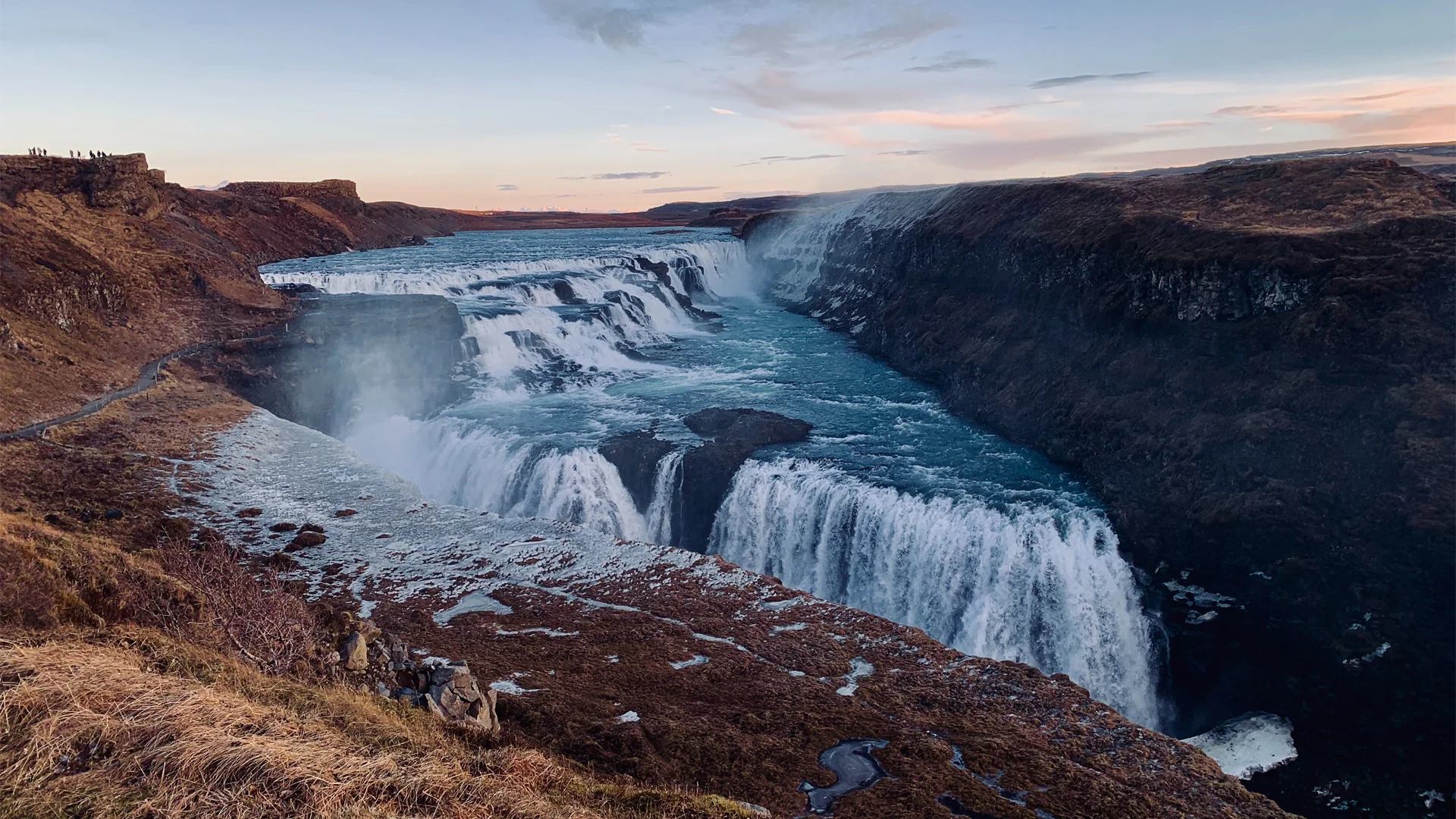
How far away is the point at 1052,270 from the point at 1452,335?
15.7 meters

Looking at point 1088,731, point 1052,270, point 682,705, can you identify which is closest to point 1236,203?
point 1052,270

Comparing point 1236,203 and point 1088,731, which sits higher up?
point 1236,203

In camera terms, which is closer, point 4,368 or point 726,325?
point 4,368

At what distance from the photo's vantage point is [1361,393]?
2208cm

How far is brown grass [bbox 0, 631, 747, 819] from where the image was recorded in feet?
21.3

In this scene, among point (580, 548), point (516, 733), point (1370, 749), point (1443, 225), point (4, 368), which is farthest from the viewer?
point (4, 368)

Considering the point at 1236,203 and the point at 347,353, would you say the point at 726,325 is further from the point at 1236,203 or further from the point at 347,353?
the point at 1236,203

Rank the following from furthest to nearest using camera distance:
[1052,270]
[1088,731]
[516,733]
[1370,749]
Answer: [1052,270]
[1370,749]
[1088,731]
[516,733]

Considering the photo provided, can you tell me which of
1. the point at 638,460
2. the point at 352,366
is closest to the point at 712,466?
the point at 638,460

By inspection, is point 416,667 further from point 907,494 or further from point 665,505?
point 907,494

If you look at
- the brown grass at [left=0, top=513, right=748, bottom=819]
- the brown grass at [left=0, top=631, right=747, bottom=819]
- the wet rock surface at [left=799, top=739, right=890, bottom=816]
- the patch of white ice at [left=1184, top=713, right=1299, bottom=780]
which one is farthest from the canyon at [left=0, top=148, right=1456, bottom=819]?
the brown grass at [left=0, top=631, right=747, bottom=819]

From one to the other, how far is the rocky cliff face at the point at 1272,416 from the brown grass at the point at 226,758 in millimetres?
15445

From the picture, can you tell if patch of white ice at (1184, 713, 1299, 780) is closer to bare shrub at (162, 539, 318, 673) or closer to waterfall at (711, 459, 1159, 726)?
waterfall at (711, 459, 1159, 726)

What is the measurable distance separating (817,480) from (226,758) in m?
20.5
